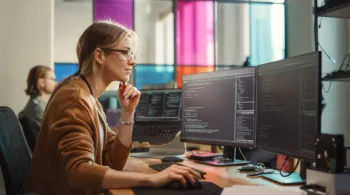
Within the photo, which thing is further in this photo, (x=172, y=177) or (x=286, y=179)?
(x=286, y=179)

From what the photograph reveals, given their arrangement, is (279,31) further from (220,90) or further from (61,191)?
(61,191)

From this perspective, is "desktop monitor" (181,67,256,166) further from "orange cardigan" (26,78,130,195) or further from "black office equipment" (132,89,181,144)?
"orange cardigan" (26,78,130,195)

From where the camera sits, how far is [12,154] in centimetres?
154

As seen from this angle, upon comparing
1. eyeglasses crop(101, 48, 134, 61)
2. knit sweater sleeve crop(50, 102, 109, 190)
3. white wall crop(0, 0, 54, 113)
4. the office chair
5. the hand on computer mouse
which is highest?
white wall crop(0, 0, 54, 113)

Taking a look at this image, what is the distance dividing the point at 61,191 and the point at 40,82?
299cm

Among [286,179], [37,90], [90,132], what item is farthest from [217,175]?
[37,90]

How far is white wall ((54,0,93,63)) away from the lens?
16.9ft

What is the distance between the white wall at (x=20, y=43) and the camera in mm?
4629

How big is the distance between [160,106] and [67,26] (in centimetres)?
317

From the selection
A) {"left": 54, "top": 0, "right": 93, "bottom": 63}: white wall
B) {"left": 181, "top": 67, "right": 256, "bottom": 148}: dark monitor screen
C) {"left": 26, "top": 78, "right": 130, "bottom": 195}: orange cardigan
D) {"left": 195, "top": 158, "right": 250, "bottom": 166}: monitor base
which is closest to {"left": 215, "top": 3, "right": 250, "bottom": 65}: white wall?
{"left": 54, "top": 0, "right": 93, "bottom": 63}: white wall

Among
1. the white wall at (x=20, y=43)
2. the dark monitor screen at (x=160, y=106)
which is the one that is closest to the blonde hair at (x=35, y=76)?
the white wall at (x=20, y=43)

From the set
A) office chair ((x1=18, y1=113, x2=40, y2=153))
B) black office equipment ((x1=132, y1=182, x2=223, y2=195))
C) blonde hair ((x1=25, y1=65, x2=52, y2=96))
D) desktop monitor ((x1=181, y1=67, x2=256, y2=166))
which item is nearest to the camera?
black office equipment ((x1=132, y1=182, x2=223, y2=195))

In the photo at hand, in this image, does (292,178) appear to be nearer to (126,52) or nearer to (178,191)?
(178,191)

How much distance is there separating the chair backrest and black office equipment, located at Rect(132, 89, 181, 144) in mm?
794
